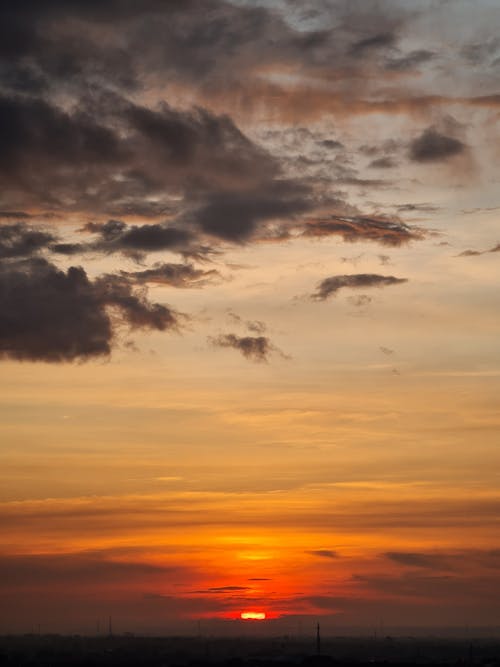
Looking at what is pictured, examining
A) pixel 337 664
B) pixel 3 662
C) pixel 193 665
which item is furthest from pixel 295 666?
pixel 3 662

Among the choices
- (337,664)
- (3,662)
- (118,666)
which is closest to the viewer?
(337,664)

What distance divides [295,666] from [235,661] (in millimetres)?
10756

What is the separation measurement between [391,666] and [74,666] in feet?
135

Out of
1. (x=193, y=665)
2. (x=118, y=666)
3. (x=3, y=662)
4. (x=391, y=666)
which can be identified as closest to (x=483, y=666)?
(x=391, y=666)

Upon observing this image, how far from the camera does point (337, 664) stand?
383ft

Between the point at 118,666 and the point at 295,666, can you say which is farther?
the point at 118,666

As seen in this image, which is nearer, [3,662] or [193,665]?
[193,665]

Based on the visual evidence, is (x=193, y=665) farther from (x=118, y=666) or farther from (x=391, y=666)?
(x=391, y=666)

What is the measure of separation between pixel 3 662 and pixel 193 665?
37.0 metres

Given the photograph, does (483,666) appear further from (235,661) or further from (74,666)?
(74,666)

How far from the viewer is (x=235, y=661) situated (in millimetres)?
125562

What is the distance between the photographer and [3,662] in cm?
15050

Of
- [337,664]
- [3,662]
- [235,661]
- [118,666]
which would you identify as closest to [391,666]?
[337,664]

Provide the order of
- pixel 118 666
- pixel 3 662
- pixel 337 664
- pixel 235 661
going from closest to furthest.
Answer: pixel 337 664, pixel 235 661, pixel 118 666, pixel 3 662
